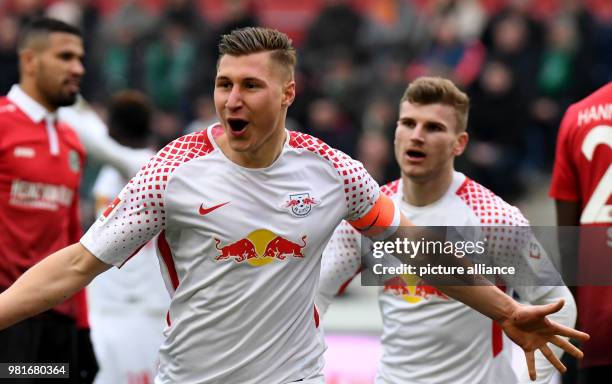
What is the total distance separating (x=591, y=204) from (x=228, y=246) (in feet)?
7.79

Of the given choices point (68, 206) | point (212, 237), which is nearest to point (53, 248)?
point (68, 206)

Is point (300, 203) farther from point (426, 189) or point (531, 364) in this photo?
point (426, 189)

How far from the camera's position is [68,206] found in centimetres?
772

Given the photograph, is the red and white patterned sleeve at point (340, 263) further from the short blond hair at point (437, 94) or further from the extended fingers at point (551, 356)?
the extended fingers at point (551, 356)

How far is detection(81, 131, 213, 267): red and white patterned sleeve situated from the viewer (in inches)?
201

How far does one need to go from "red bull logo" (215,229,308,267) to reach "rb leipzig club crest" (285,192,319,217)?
0.46ft

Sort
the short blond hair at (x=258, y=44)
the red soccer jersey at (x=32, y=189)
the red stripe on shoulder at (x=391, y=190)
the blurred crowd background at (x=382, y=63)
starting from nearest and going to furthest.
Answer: the short blond hair at (x=258, y=44) → the red stripe on shoulder at (x=391, y=190) → the red soccer jersey at (x=32, y=189) → the blurred crowd background at (x=382, y=63)

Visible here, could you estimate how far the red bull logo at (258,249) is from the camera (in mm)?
5285

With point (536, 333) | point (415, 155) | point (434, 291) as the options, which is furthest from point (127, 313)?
point (536, 333)

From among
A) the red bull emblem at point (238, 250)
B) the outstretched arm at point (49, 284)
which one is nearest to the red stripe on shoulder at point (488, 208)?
the red bull emblem at point (238, 250)

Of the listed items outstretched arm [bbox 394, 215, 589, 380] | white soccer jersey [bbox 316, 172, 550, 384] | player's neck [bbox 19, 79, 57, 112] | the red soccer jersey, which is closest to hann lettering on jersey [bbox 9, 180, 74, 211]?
the red soccer jersey

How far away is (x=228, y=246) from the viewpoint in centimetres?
528

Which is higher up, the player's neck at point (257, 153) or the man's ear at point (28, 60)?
the man's ear at point (28, 60)

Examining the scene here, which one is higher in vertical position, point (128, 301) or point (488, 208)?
point (488, 208)
